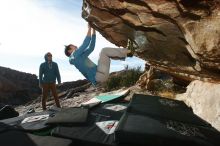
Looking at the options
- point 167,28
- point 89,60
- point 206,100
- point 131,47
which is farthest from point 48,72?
point 167,28

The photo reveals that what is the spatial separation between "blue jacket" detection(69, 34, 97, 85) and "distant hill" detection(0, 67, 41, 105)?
24070 mm

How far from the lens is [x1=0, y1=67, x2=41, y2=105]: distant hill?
32.4 m

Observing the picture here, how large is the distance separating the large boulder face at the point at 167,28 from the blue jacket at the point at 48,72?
11.2ft

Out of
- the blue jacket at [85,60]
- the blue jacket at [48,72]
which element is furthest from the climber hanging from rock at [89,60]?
the blue jacket at [48,72]

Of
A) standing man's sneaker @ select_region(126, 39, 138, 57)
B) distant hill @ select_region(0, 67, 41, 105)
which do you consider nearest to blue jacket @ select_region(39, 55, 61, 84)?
standing man's sneaker @ select_region(126, 39, 138, 57)

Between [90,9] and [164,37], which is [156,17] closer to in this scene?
[164,37]

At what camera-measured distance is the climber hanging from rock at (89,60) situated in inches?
304

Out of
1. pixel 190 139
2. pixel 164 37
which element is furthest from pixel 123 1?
pixel 190 139

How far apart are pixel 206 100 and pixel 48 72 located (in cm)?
624

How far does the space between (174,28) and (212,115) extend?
207 cm

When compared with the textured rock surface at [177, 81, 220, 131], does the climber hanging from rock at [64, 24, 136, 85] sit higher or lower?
higher

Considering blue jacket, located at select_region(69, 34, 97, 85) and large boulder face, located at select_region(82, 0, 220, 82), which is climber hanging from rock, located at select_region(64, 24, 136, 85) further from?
large boulder face, located at select_region(82, 0, 220, 82)

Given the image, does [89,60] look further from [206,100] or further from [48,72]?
[48,72]

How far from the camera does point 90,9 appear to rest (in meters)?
7.45
